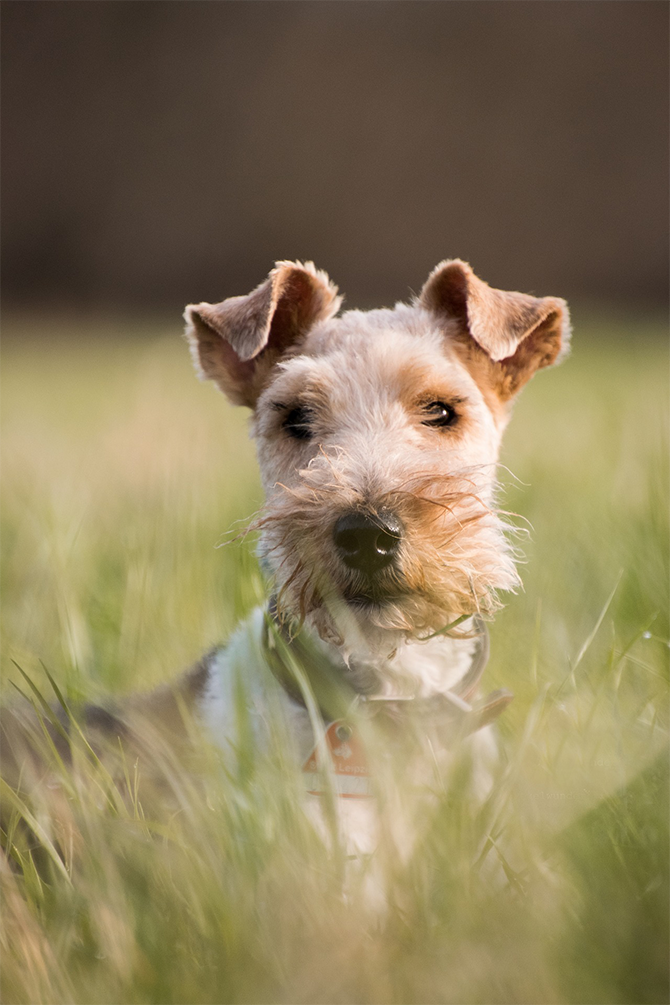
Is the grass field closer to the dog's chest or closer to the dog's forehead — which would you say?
the dog's chest

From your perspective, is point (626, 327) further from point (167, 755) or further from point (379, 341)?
point (167, 755)

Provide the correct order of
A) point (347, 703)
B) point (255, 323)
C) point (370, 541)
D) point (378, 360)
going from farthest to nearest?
point (255, 323)
point (378, 360)
point (370, 541)
point (347, 703)

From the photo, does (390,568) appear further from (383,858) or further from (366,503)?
(383,858)

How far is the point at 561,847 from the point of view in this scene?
5.04ft

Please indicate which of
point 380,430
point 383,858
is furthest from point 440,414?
point 383,858

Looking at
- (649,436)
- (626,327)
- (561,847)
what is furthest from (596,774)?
(626,327)

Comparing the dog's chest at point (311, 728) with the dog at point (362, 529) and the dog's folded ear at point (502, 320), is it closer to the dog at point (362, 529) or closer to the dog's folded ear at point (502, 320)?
the dog at point (362, 529)

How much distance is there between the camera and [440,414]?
8.98ft

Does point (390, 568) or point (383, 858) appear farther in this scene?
point (390, 568)

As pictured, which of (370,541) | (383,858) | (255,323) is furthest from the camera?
(255,323)

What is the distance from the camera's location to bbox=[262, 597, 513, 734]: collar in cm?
215

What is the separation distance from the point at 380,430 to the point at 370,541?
0.59 metres

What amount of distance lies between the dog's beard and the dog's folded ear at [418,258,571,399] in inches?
26.6

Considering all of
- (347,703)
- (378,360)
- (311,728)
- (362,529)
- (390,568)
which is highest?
(378,360)
